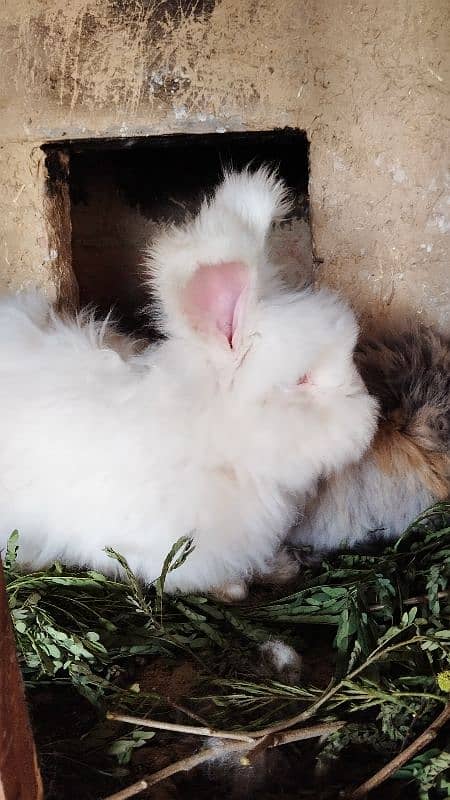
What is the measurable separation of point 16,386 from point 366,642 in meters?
0.85

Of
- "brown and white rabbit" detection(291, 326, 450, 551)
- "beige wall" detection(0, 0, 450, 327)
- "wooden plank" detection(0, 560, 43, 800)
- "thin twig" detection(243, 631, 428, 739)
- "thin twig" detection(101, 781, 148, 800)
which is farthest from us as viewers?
"beige wall" detection(0, 0, 450, 327)

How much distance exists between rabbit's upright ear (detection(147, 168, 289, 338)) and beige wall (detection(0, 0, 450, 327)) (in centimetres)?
62

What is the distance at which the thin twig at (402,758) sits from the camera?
3.74 feet

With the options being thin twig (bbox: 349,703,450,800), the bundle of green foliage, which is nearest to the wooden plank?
the bundle of green foliage

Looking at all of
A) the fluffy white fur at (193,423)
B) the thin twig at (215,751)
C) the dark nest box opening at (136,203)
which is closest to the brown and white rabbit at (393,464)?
the fluffy white fur at (193,423)

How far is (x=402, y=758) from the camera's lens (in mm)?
1178

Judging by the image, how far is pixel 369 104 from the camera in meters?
1.96

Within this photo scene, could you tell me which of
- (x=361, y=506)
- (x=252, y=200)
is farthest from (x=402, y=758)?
(x=252, y=200)

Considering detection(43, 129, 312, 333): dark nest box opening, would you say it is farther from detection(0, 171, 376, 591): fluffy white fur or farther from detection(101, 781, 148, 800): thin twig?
detection(101, 781, 148, 800): thin twig

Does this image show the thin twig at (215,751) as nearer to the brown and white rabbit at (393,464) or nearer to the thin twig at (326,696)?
the thin twig at (326,696)

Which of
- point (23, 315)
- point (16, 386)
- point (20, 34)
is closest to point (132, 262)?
point (20, 34)

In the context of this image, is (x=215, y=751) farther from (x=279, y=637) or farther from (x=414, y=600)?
(x=414, y=600)

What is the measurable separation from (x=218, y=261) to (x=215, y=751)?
80cm

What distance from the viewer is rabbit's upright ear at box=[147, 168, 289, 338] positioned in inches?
52.4
